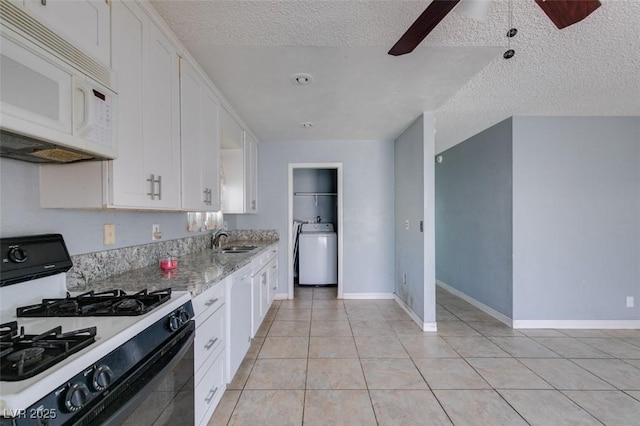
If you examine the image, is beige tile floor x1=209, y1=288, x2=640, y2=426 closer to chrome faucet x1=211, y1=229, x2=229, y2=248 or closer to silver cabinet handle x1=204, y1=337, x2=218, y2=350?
silver cabinet handle x1=204, y1=337, x2=218, y2=350

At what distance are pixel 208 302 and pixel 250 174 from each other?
7.82 feet

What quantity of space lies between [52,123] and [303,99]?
208cm

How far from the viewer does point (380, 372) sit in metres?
2.30

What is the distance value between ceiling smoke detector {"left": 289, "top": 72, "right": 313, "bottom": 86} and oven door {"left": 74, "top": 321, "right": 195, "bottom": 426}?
189 centimetres

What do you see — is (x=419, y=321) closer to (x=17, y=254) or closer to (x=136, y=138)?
(x=136, y=138)

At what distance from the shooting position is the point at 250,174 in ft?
12.3

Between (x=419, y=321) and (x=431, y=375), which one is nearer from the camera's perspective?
(x=431, y=375)

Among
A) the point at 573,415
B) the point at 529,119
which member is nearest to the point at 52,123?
the point at 573,415

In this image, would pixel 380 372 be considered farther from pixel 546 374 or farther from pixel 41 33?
pixel 41 33

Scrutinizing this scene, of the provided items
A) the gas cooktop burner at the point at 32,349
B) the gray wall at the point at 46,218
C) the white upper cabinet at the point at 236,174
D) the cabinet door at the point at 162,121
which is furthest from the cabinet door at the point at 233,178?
the gas cooktop burner at the point at 32,349

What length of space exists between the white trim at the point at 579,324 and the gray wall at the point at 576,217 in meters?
0.05

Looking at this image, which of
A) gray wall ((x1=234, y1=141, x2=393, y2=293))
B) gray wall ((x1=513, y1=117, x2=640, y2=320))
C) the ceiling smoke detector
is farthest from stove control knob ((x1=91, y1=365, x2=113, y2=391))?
gray wall ((x1=513, y1=117, x2=640, y2=320))

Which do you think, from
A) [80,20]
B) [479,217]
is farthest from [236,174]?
[479,217]

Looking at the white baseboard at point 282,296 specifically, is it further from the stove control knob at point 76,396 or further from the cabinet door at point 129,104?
the stove control knob at point 76,396
